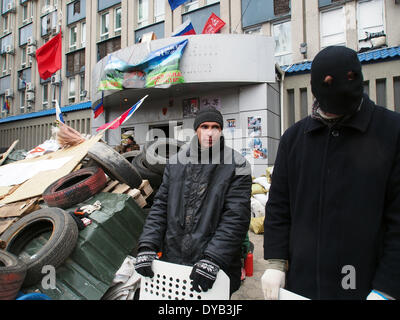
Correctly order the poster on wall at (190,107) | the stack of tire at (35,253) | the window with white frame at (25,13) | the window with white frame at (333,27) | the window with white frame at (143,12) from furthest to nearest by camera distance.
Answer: the window with white frame at (25,13), the window with white frame at (143,12), the poster on wall at (190,107), the window with white frame at (333,27), the stack of tire at (35,253)

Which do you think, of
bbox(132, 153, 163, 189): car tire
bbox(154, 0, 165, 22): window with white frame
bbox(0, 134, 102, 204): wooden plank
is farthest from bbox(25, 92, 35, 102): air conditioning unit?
bbox(132, 153, 163, 189): car tire

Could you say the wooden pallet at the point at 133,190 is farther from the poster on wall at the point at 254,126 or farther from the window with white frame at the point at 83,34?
the window with white frame at the point at 83,34

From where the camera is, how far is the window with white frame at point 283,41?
1102 centimetres

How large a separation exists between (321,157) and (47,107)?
866 inches

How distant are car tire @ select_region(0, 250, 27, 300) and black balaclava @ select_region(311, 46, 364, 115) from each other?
9.10ft

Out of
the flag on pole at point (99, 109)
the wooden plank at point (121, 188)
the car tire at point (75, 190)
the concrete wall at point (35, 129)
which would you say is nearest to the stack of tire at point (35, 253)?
the car tire at point (75, 190)

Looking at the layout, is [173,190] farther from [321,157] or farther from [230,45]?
[230,45]

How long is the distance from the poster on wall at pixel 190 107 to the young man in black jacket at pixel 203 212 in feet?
27.8

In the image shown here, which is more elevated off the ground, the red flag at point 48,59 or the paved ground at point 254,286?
the red flag at point 48,59

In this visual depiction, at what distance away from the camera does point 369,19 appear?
31.2 ft

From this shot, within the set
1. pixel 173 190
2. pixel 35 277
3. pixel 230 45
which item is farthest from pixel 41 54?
pixel 173 190

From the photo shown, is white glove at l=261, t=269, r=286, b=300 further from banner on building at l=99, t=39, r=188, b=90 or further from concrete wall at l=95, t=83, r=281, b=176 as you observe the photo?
banner on building at l=99, t=39, r=188, b=90

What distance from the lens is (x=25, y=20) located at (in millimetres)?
22438

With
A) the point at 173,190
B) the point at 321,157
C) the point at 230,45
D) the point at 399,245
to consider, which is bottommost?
the point at 399,245
